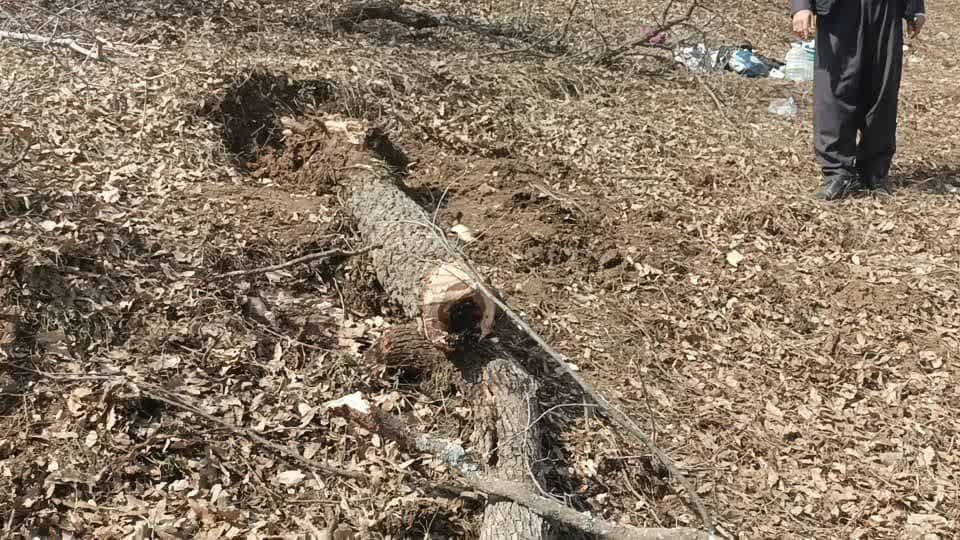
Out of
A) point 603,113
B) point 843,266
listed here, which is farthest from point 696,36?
point 843,266

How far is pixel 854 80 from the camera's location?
4.96m

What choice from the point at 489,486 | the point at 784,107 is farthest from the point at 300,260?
the point at 784,107

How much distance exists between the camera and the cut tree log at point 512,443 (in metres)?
2.71

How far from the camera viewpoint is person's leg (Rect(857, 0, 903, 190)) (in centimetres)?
486

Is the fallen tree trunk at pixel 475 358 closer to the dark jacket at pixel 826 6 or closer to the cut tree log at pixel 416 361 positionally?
the cut tree log at pixel 416 361

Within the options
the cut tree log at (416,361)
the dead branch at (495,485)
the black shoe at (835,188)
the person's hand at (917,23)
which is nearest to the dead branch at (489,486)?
the dead branch at (495,485)

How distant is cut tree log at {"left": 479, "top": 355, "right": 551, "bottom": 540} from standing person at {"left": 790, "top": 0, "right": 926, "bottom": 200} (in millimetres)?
2893

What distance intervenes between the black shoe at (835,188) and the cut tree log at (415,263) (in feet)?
8.90

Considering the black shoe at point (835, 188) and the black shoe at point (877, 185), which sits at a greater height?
the black shoe at point (835, 188)

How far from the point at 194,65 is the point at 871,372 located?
180 inches

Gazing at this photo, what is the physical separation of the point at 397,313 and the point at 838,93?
3.14 m

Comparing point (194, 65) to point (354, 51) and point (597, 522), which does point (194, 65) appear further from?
point (597, 522)

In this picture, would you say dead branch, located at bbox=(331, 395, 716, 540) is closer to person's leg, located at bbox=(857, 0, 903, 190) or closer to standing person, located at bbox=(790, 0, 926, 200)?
standing person, located at bbox=(790, 0, 926, 200)

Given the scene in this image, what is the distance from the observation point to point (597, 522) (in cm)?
274
